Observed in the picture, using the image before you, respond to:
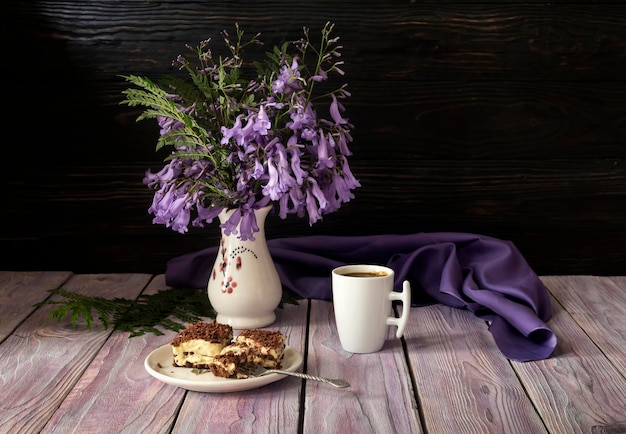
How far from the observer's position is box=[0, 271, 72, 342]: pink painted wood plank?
153 cm

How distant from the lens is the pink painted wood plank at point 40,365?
42.6 inches

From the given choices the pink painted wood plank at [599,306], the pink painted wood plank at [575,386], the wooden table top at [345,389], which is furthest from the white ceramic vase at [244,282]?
the pink painted wood plank at [599,306]

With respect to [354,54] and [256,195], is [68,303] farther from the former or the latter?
[354,54]

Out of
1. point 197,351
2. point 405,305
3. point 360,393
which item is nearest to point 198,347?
point 197,351

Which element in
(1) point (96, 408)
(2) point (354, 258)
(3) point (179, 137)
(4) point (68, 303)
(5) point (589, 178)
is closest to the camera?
(1) point (96, 408)

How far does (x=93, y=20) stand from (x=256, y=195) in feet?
2.27

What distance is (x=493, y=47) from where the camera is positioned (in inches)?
74.3

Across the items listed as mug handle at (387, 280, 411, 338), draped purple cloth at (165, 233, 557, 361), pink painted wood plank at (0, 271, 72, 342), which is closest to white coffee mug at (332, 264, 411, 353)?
mug handle at (387, 280, 411, 338)

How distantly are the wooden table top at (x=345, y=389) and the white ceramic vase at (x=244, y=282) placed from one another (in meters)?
0.06

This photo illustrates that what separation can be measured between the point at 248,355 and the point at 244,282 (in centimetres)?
30

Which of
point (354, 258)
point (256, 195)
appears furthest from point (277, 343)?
point (354, 258)

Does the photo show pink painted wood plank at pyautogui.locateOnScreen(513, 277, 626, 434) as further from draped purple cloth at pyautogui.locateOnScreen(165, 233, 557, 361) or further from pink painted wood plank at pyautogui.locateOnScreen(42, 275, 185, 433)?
pink painted wood plank at pyautogui.locateOnScreen(42, 275, 185, 433)

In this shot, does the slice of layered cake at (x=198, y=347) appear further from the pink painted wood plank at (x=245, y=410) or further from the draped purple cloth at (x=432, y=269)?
the draped purple cloth at (x=432, y=269)

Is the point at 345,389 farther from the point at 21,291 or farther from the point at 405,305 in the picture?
the point at 21,291
